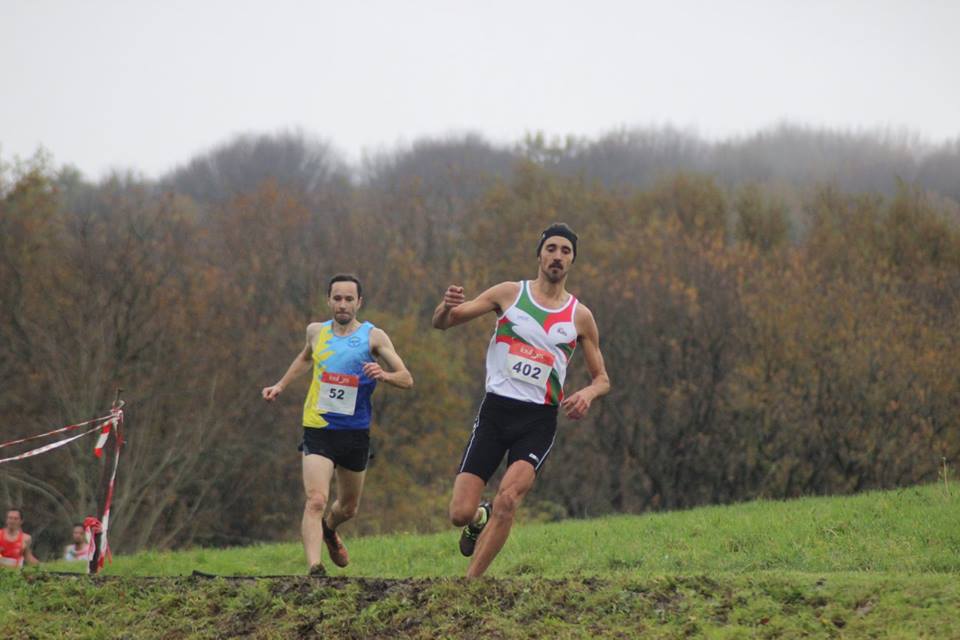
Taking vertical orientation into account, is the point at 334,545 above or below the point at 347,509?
below

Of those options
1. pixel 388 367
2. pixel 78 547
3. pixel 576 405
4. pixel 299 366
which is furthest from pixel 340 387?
pixel 78 547

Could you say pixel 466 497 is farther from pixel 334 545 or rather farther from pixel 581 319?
pixel 334 545

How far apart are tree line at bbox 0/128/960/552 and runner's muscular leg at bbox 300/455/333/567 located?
24591mm

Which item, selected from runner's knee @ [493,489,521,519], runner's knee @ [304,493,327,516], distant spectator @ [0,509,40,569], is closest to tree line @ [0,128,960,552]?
distant spectator @ [0,509,40,569]

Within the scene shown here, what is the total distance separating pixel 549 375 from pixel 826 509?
6064 millimetres

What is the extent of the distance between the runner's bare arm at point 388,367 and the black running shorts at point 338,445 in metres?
0.55

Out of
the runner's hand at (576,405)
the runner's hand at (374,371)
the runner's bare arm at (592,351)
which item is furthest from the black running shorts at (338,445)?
the runner's hand at (576,405)

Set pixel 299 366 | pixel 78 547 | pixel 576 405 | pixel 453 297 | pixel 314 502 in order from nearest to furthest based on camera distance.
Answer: pixel 576 405 < pixel 453 297 < pixel 314 502 < pixel 299 366 < pixel 78 547

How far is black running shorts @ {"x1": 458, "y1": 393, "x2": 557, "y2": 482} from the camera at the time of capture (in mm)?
9617

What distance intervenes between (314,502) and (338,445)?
21.5 inches

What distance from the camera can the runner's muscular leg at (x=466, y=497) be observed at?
966 centimetres

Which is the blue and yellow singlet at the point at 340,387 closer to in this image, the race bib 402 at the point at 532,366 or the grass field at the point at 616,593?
the grass field at the point at 616,593

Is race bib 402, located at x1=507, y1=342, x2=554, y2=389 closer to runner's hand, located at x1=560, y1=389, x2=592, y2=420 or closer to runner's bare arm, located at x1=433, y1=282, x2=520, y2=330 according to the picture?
runner's bare arm, located at x1=433, y1=282, x2=520, y2=330

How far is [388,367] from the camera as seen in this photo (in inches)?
436
